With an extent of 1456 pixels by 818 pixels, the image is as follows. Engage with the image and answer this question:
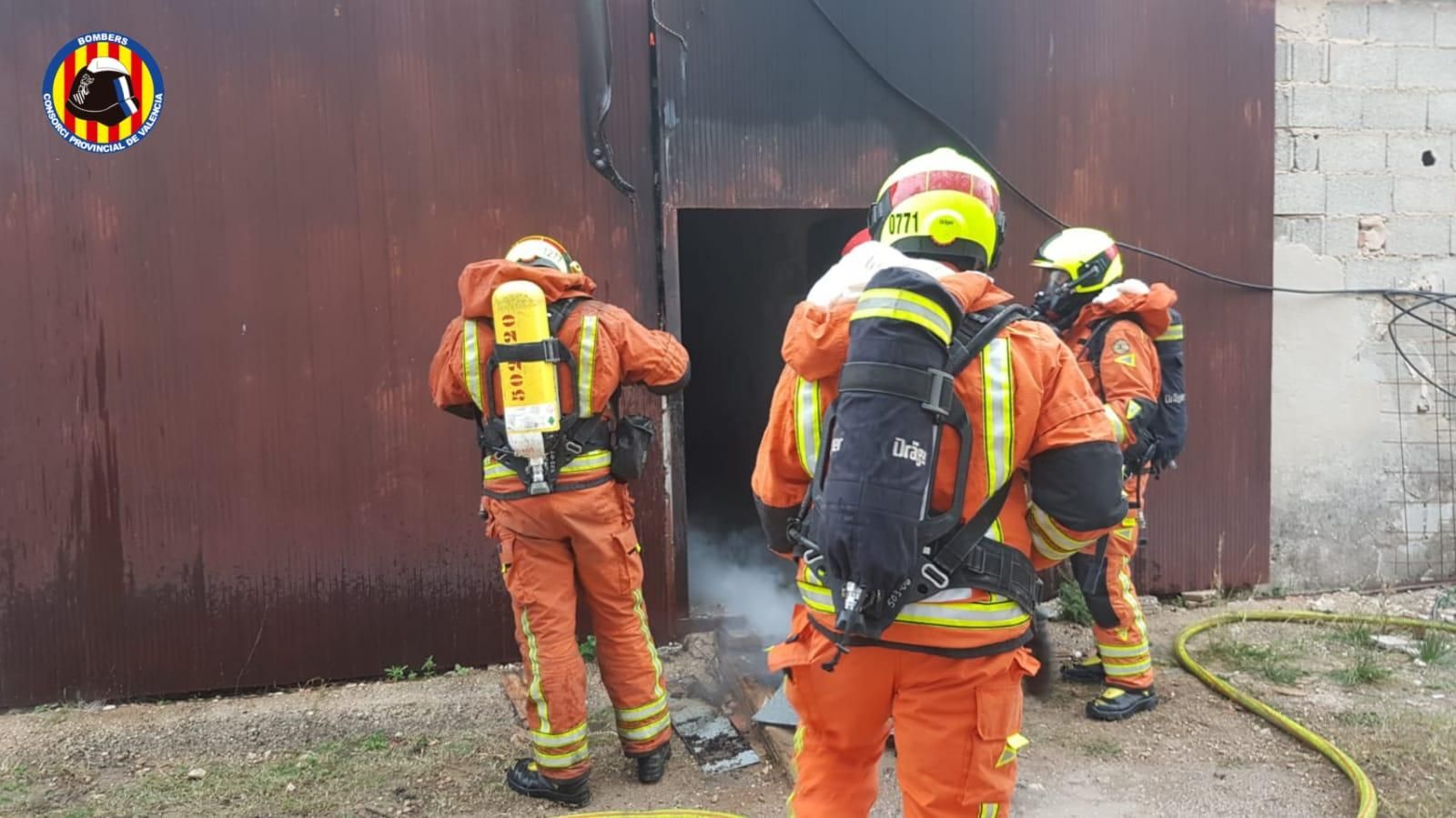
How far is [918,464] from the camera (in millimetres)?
1883

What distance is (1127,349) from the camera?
150 inches

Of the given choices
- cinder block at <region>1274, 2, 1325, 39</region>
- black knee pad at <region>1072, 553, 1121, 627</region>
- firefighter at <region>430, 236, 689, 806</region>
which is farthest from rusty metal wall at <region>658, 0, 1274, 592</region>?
black knee pad at <region>1072, 553, 1121, 627</region>

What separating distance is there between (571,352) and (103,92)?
7.93ft

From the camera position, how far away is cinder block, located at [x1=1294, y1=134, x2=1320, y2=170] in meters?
5.34

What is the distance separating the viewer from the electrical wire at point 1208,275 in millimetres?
4727

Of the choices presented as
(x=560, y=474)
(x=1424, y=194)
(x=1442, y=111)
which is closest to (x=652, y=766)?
(x=560, y=474)

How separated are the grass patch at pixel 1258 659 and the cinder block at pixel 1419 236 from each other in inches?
97.8

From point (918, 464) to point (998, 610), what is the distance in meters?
0.45

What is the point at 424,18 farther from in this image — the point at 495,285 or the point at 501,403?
the point at 501,403

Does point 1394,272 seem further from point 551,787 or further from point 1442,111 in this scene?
point 551,787

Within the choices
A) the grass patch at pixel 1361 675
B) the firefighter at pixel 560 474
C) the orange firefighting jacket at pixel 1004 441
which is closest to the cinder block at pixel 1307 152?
the grass patch at pixel 1361 675

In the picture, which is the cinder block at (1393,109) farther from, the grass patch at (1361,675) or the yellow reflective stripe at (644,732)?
the yellow reflective stripe at (644,732)

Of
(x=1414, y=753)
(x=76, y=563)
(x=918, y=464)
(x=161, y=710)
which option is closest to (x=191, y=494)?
(x=76, y=563)

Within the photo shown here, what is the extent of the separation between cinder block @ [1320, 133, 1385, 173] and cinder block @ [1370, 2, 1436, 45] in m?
0.55
